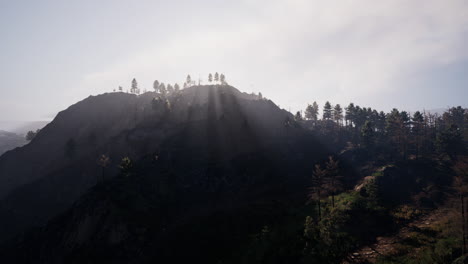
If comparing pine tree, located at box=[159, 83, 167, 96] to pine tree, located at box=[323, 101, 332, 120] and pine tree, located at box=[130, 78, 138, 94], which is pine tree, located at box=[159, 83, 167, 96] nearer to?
pine tree, located at box=[130, 78, 138, 94]

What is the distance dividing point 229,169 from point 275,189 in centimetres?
1816

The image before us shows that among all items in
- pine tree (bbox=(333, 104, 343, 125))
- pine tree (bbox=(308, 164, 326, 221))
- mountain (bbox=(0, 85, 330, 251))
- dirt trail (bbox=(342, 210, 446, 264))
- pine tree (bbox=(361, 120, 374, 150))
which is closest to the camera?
dirt trail (bbox=(342, 210, 446, 264))

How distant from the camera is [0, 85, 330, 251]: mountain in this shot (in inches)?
2112

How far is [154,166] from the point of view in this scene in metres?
72.4

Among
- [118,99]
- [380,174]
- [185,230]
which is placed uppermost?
[118,99]

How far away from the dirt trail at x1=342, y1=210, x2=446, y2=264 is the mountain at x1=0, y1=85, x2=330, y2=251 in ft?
67.1

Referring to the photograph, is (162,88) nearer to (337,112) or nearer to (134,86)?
(134,86)

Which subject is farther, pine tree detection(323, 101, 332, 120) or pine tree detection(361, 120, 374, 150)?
pine tree detection(323, 101, 332, 120)

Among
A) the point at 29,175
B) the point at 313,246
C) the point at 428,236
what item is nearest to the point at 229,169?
the point at 313,246

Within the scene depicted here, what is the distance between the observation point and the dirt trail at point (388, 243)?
3077cm

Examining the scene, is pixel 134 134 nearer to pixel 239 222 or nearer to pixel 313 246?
pixel 239 222

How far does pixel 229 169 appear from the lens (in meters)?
74.4

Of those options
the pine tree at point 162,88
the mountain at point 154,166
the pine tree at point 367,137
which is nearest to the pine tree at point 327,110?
the mountain at point 154,166

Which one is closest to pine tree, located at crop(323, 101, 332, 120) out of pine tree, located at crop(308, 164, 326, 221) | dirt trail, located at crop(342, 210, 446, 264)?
pine tree, located at crop(308, 164, 326, 221)
